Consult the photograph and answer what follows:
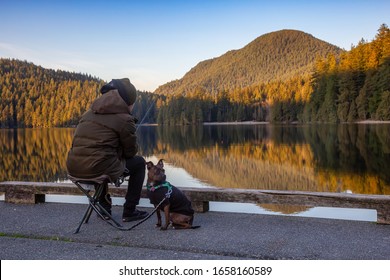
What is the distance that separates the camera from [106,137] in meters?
5.95

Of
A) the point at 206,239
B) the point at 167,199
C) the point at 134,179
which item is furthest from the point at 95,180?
the point at 206,239

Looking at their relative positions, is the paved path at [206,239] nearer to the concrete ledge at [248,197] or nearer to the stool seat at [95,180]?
the concrete ledge at [248,197]

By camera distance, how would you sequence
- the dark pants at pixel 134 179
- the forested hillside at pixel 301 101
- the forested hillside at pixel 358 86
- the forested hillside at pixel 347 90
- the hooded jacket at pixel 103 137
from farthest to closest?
the forested hillside at pixel 301 101, the forested hillside at pixel 347 90, the forested hillside at pixel 358 86, the dark pants at pixel 134 179, the hooded jacket at pixel 103 137

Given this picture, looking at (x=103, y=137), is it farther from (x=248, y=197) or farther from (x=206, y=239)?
(x=248, y=197)

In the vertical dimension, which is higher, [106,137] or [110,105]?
[110,105]

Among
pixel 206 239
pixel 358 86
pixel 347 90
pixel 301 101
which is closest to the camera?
pixel 206 239

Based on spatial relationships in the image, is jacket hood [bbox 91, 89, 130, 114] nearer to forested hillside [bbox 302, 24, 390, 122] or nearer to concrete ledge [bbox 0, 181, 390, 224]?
concrete ledge [bbox 0, 181, 390, 224]

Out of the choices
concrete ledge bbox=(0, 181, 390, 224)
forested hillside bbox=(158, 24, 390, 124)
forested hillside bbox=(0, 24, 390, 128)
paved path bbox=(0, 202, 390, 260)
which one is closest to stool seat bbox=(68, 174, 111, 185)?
paved path bbox=(0, 202, 390, 260)

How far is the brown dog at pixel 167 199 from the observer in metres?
6.00

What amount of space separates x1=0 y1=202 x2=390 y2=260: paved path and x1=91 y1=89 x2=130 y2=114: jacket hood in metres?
1.82

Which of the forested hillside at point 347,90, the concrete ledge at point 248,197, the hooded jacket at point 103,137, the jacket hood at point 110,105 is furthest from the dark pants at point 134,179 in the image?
the forested hillside at point 347,90

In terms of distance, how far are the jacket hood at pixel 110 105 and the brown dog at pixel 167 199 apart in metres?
0.90

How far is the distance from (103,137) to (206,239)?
6.78ft

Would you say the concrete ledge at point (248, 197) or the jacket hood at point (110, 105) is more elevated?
the jacket hood at point (110, 105)
